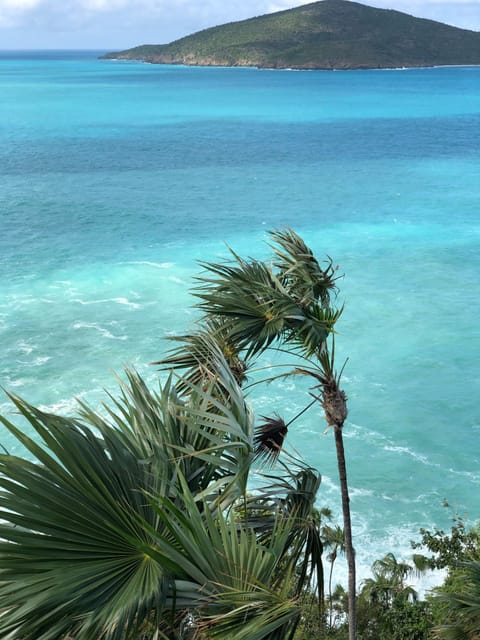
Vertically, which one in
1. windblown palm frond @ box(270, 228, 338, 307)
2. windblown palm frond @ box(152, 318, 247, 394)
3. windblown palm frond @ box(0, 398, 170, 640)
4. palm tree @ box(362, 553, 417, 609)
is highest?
windblown palm frond @ box(270, 228, 338, 307)

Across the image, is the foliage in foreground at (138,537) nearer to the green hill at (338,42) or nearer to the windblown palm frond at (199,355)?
the windblown palm frond at (199,355)

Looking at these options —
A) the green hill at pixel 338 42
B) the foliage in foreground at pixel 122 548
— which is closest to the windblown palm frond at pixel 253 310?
the foliage in foreground at pixel 122 548

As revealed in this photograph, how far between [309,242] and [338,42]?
→ 5661 inches

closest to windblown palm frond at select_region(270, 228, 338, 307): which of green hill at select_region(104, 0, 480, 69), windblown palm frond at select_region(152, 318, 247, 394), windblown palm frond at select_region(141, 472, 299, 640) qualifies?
windblown palm frond at select_region(152, 318, 247, 394)

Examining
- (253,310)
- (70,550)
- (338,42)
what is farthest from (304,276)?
(338,42)

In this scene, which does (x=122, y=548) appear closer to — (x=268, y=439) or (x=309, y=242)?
(x=268, y=439)

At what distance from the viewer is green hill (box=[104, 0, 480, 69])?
15812 centimetres

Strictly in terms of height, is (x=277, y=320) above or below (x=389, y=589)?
above

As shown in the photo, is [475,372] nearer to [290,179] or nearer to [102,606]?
[102,606]

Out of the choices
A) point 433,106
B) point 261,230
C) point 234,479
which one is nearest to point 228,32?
point 433,106

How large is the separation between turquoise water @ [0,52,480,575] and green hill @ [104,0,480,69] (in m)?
89.2

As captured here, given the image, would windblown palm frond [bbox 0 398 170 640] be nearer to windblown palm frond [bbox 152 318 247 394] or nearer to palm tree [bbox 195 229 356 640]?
windblown palm frond [bbox 152 318 247 394]

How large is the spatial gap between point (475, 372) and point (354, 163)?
33.1 metres

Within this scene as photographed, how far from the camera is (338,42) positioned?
535 feet
